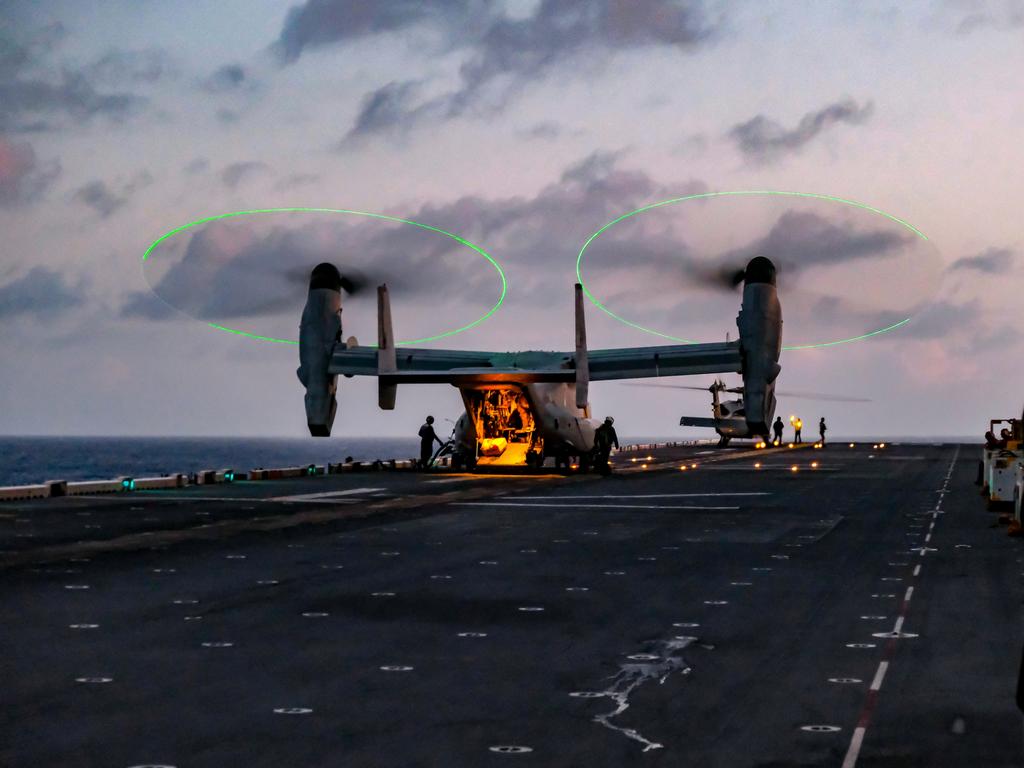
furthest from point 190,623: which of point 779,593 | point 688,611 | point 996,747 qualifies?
point 996,747

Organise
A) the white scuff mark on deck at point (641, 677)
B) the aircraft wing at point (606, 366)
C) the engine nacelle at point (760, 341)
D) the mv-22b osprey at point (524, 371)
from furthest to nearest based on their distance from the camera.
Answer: the aircraft wing at point (606, 366), the mv-22b osprey at point (524, 371), the engine nacelle at point (760, 341), the white scuff mark on deck at point (641, 677)

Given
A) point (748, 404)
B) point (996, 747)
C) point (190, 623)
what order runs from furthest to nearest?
point (748, 404)
point (190, 623)
point (996, 747)

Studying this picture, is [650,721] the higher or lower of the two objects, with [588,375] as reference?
lower

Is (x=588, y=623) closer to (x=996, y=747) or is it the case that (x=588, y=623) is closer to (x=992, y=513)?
(x=996, y=747)

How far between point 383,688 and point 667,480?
4016cm

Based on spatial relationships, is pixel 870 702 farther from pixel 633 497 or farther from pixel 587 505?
pixel 633 497

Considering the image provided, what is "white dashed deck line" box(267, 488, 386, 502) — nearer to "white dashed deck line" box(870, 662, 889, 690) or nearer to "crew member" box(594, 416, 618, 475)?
"crew member" box(594, 416, 618, 475)

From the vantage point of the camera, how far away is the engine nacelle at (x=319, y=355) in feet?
161

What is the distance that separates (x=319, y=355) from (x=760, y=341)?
55.9 feet

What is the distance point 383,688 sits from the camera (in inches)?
440

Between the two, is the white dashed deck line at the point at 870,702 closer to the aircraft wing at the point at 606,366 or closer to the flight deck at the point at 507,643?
the flight deck at the point at 507,643

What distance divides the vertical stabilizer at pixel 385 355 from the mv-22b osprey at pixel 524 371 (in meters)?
0.04

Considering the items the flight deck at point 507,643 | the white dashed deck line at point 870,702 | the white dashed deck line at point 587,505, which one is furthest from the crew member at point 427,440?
the white dashed deck line at point 870,702

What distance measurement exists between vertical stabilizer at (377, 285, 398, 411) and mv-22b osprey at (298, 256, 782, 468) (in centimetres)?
4
